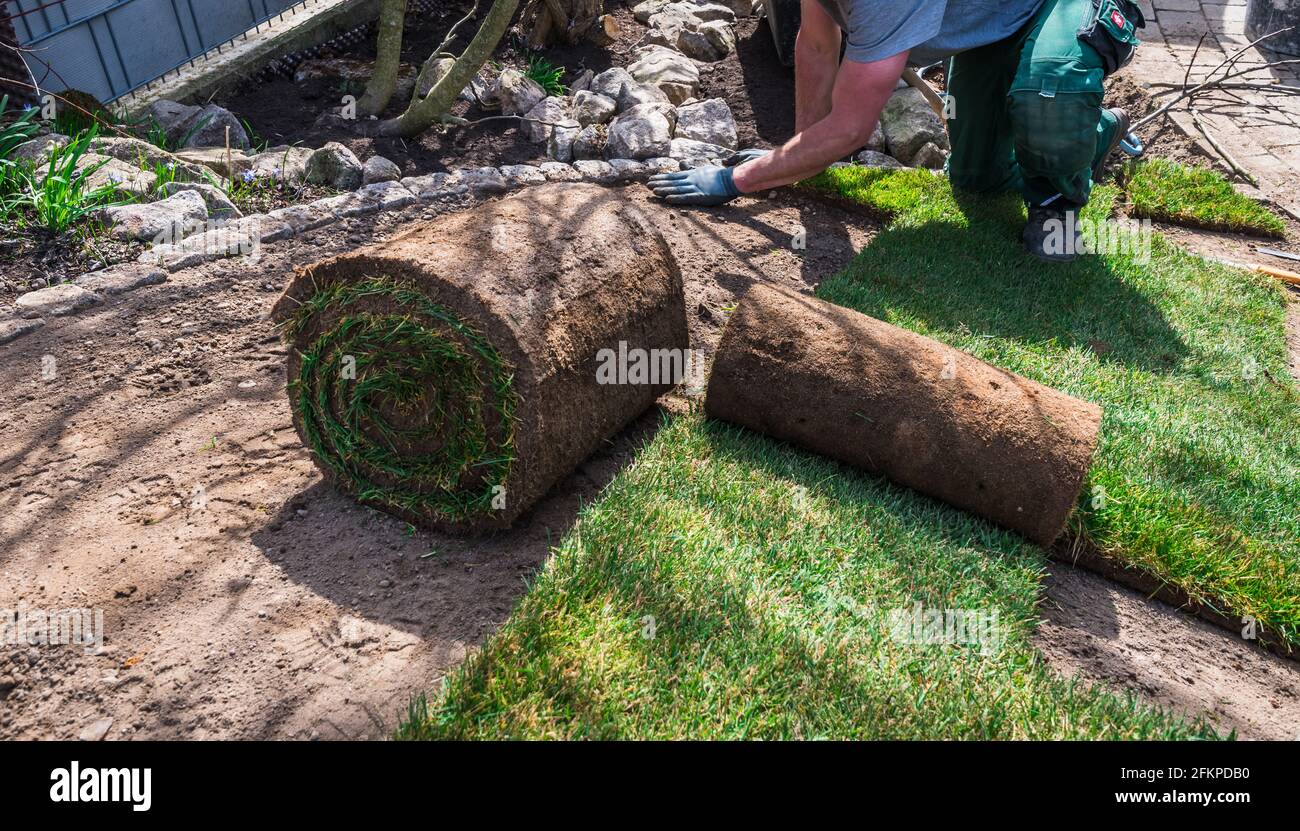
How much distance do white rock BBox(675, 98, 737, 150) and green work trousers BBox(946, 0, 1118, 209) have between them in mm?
1488

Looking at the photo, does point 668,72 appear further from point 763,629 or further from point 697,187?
point 763,629

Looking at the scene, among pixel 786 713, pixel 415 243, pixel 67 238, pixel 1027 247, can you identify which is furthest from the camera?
pixel 1027 247

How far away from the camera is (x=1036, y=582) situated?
9.18 ft

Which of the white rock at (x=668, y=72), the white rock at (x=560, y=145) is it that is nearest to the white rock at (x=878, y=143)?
the white rock at (x=668, y=72)

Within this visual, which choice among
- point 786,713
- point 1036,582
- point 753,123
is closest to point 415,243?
point 786,713

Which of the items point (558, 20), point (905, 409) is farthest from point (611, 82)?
point (905, 409)

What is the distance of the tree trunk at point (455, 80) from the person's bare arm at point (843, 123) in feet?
6.28

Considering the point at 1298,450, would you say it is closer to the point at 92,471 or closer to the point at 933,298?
the point at 933,298

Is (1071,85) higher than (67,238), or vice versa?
(1071,85)

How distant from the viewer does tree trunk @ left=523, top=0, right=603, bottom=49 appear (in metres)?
6.92

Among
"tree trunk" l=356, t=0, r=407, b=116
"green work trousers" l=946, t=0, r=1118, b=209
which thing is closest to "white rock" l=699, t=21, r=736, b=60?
"green work trousers" l=946, t=0, r=1118, b=209

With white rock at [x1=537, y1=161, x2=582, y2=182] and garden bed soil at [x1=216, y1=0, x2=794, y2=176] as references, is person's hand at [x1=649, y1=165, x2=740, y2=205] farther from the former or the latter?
garden bed soil at [x1=216, y1=0, x2=794, y2=176]

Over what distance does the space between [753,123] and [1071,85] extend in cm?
→ 249

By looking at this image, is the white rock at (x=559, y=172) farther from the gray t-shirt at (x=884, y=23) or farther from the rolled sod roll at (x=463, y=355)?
the rolled sod roll at (x=463, y=355)
